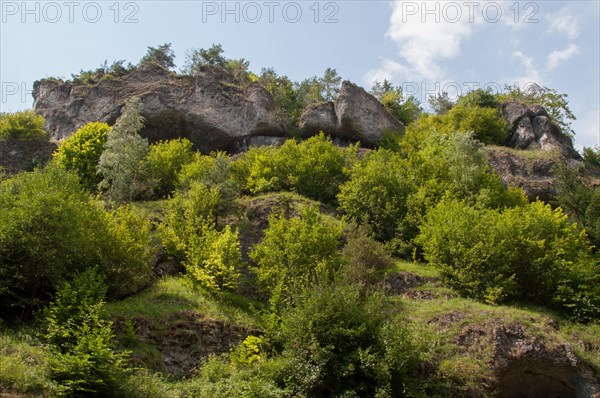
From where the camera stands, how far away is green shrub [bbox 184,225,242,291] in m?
A: 22.8

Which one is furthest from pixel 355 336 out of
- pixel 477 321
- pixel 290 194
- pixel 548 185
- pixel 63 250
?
pixel 548 185

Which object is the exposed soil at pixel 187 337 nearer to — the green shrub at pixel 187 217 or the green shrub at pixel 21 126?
the green shrub at pixel 187 217

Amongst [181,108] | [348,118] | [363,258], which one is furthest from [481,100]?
[363,258]

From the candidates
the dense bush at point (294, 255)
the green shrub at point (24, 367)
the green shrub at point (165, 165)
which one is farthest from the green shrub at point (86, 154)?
the green shrub at point (24, 367)

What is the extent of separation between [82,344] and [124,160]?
17272 mm

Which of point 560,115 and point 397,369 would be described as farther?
point 560,115

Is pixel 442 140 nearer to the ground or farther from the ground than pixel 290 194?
farther from the ground

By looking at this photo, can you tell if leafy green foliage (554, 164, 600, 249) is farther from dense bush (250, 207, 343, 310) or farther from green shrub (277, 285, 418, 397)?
green shrub (277, 285, 418, 397)

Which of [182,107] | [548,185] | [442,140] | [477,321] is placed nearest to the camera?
[477,321]

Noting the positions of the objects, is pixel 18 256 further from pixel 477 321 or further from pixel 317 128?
pixel 317 128

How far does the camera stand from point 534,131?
47312 millimetres

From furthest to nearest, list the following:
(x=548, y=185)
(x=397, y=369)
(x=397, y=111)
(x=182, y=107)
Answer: (x=397, y=111), (x=182, y=107), (x=548, y=185), (x=397, y=369)

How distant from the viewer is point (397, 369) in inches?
675

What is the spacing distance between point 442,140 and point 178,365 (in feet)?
98.8
